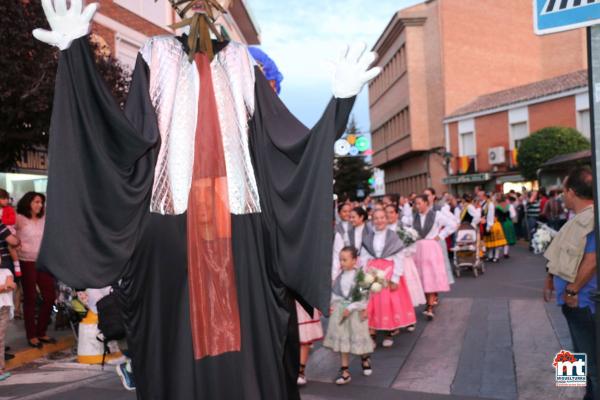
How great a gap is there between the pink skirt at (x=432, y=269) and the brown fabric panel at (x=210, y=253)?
6.68 metres

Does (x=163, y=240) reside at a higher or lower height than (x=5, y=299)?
higher

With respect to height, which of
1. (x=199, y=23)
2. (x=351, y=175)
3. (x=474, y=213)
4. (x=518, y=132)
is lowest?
(x=474, y=213)

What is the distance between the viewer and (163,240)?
9.71 ft

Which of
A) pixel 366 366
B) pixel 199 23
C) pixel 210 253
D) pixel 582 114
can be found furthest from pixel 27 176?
pixel 582 114

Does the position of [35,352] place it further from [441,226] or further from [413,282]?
[441,226]

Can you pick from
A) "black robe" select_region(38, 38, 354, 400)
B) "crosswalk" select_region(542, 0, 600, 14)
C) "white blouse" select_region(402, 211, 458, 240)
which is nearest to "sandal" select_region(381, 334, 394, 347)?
"white blouse" select_region(402, 211, 458, 240)

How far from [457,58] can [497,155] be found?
7.96m

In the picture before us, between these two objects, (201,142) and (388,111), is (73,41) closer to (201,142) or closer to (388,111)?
(201,142)

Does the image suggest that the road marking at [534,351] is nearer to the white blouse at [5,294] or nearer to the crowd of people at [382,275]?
the crowd of people at [382,275]

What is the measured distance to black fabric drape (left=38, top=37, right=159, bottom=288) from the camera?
2752mm

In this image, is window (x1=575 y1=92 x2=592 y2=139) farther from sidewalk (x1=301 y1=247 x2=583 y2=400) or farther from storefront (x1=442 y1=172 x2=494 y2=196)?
sidewalk (x1=301 y1=247 x2=583 y2=400)

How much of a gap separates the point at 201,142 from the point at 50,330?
6.99 metres

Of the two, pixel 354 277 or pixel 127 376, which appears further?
pixel 354 277

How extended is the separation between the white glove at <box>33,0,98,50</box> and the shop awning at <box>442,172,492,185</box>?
110 feet
